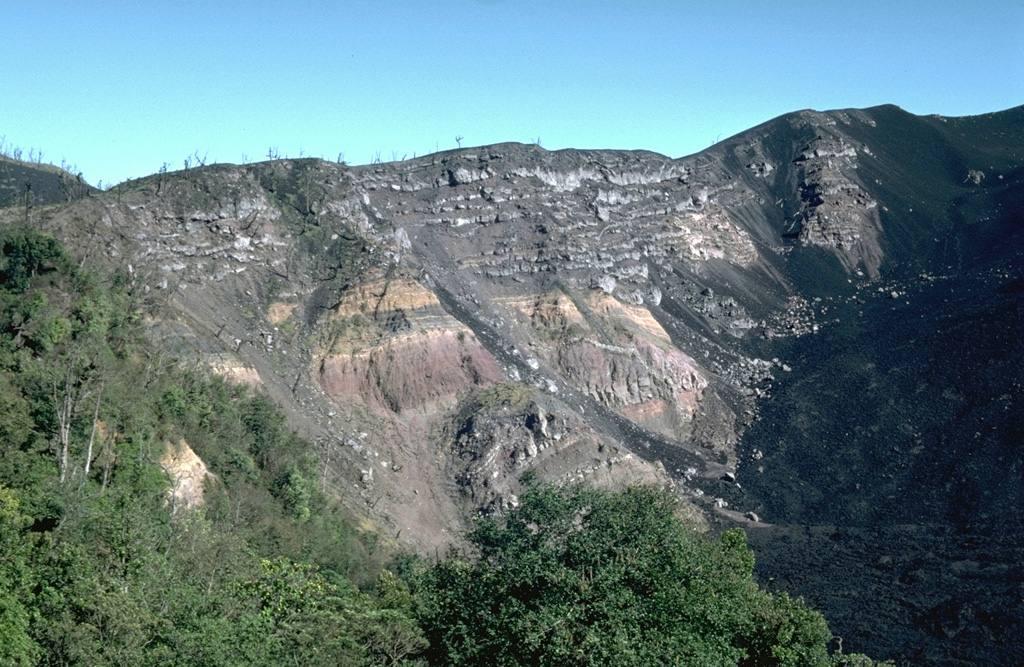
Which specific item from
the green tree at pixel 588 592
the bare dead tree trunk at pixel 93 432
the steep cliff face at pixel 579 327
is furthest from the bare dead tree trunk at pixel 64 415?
the steep cliff face at pixel 579 327

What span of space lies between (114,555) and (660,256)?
66.8m

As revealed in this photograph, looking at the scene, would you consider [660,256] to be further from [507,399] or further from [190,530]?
[190,530]

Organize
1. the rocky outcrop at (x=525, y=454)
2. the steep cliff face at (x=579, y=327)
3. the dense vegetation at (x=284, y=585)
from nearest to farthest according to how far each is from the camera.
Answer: the dense vegetation at (x=284, y=585), the rocky outcrop at (x=525, y=454), the steep cliff face at (x=579, y=327)

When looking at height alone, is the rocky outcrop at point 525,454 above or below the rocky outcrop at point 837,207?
below

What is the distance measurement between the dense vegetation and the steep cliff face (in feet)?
55.0

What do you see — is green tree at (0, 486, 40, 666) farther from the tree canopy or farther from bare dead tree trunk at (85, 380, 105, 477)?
the tree canopy

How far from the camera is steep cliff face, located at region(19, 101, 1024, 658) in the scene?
55.5 meters

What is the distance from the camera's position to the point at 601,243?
3127 inches

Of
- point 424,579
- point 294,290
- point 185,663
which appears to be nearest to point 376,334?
point 294,290

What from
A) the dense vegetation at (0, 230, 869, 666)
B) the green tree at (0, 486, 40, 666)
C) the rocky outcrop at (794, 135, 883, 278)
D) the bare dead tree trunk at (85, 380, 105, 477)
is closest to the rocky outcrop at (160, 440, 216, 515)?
the dense vegetation at (0, 230, 869, 666)

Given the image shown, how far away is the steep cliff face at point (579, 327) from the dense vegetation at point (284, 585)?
16.8m

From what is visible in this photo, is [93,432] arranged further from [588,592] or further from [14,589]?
[588,592]

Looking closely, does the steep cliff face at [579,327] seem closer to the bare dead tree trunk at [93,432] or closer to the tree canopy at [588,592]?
the bare dead tree trunk at [93,432]

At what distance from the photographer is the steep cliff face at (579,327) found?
182ft
